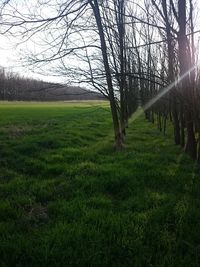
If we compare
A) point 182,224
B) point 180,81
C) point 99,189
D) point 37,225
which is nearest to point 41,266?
point 37,225

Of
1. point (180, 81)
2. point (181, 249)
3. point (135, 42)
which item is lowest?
point (181, 249)

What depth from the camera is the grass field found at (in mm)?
3953

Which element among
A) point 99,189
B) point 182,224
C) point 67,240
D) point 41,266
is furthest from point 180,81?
point 41,266

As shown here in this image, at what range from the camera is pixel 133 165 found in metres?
8.59

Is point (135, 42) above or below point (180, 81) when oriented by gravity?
above

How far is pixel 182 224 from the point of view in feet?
15.9

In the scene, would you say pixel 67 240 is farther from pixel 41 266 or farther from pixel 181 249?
pixel 181 249

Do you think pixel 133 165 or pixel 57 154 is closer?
pixel 133 165

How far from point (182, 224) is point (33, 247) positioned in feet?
7.25

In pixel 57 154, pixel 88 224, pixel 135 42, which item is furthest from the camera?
pixel 135 42

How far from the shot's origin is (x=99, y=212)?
17.1 feet

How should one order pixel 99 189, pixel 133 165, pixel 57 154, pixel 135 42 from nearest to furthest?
pixel 99 189 < pixel 133 165 < pixel 57 154 < pixel 135 42

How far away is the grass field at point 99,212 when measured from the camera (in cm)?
395

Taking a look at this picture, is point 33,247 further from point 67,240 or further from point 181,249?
point 181,249
